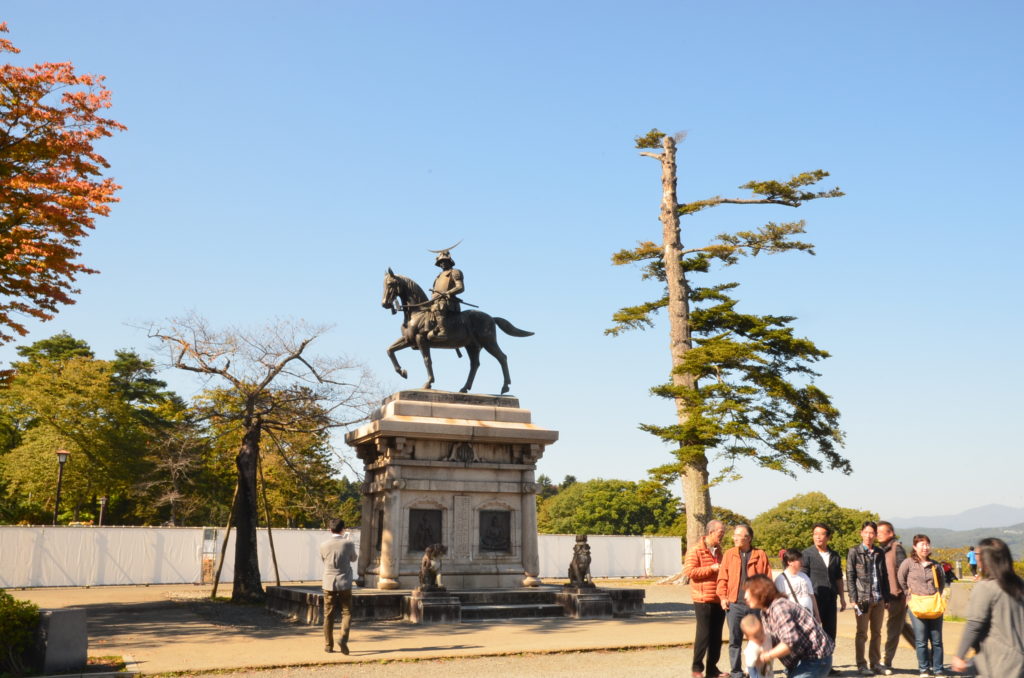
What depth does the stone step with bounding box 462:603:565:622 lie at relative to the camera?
1357cm

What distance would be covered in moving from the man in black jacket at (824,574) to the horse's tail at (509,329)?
8.96 metres

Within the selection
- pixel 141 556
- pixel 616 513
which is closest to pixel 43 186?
pixel 141 556

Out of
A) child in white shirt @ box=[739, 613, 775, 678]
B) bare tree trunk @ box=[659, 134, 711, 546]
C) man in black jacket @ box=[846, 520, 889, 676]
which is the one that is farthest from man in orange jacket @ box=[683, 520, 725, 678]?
bare tree trunk @ box=[659, 134, 711, 546]

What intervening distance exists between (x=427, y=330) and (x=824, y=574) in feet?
29.9

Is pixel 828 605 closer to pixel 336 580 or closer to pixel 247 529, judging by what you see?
pixel 336 580

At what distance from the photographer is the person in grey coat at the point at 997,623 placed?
495 centimetres

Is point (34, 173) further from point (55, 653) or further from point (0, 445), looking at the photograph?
point (0, 445)

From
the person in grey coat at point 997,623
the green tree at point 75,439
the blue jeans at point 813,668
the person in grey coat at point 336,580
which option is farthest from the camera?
the green tree at point 75,439

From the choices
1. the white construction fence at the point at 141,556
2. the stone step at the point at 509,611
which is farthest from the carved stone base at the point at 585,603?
the white construction fence at the point at 141,556

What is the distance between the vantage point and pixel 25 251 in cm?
1397

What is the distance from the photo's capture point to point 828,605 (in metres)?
8.99

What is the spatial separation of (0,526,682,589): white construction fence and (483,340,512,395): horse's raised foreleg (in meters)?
13.0

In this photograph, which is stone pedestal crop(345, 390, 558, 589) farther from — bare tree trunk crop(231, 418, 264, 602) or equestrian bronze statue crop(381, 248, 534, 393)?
bare tree trunk crop(231, 418, 264, 602)

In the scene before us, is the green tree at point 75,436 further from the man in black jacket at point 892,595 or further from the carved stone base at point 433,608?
the man in black jacket at point 892,595
